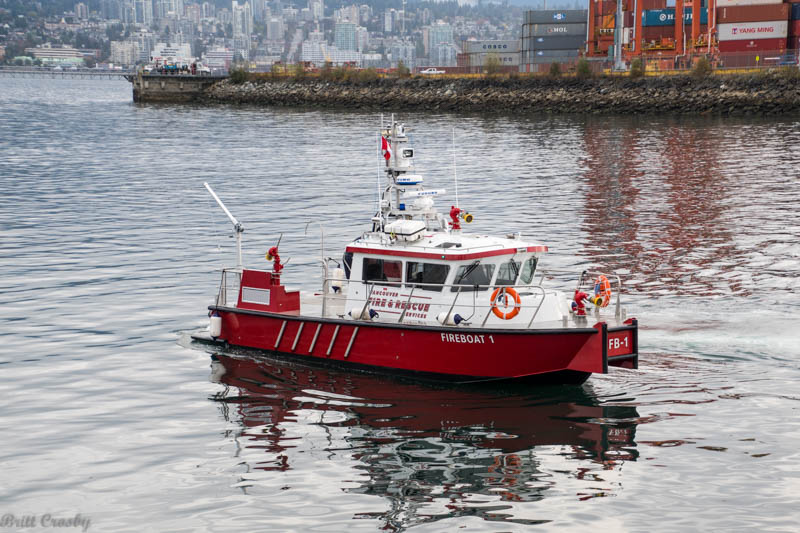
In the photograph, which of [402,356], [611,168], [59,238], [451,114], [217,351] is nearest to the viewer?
[402,356]

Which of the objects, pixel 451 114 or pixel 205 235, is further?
pixel 451 114

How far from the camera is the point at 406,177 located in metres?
19.3

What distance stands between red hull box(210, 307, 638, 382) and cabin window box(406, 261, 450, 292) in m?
0.89

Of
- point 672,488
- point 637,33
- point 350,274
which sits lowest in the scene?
point 672,488

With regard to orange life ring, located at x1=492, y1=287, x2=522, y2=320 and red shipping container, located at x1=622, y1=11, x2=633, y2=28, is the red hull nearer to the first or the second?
orange life ring, located at x1=492, y1=287, x2=522, y2=320

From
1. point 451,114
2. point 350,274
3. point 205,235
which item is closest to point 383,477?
point 350,274

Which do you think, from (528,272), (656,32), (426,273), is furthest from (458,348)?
(656,32)

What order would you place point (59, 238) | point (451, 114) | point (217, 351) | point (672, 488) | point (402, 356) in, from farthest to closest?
point (451, 114)
point (59, 238)
point (217, 351)
point (402, 356)
point (672, 488)

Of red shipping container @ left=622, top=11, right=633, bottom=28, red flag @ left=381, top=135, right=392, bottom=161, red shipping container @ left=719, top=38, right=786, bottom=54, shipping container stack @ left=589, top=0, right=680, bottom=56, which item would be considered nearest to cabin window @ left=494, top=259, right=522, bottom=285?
red flag @ left=381, top=135, right=392, bottom=161

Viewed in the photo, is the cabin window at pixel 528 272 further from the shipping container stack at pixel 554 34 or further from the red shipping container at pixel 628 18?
the shipping container stack at pixel 554 34

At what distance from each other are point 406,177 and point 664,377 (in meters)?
6.14

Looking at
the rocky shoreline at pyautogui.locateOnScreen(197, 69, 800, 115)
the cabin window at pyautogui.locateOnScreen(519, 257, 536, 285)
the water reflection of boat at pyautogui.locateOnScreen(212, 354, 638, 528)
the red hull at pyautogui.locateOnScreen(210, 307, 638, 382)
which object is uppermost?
the rocky shoreline at pyautogui.locateOnScreen(197, 69, 800, 115)

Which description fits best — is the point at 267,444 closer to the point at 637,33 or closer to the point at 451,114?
the point at 451,114

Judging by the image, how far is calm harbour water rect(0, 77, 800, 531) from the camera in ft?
44.9
